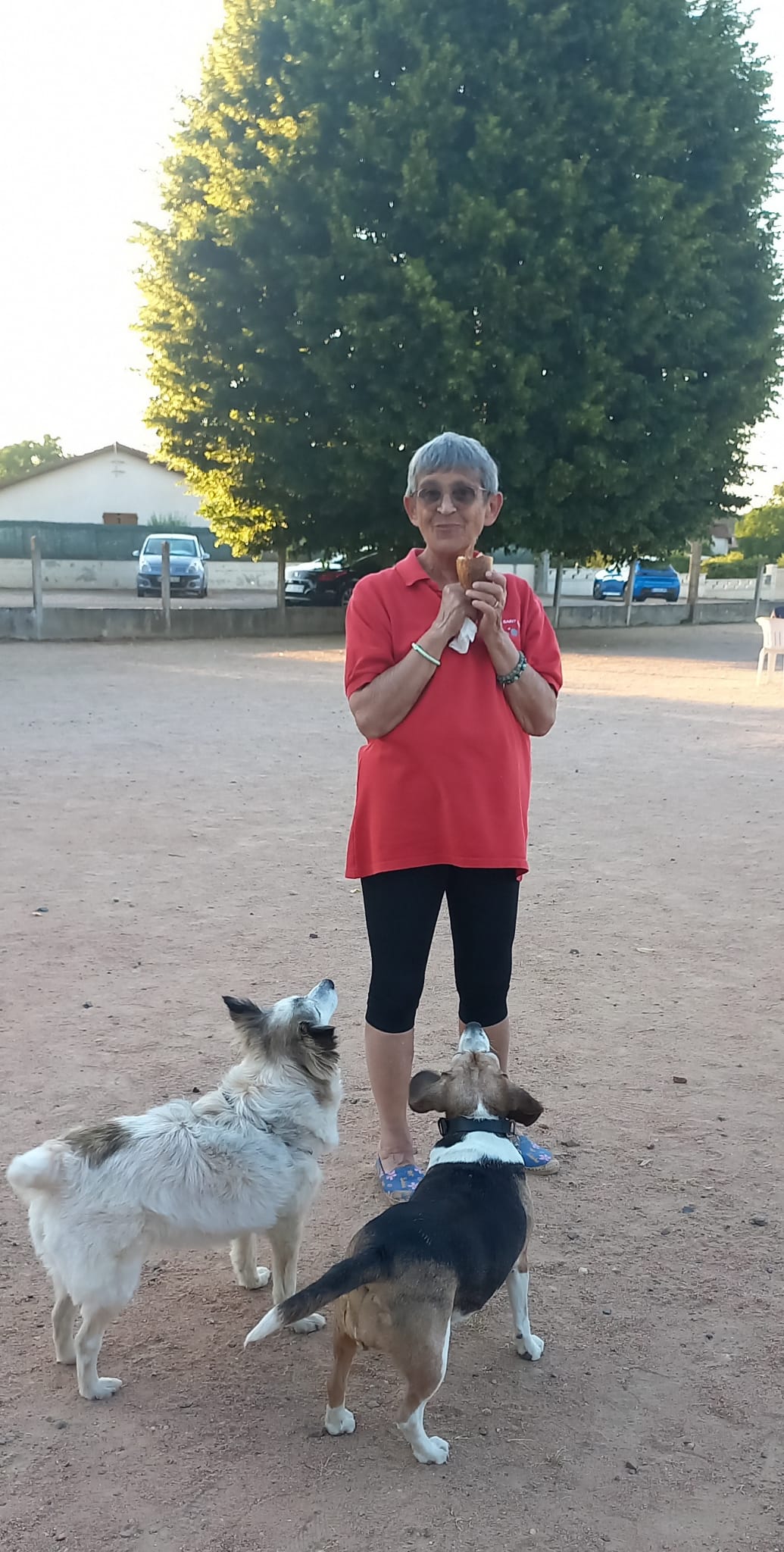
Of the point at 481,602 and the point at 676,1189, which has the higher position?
the point at 481,602

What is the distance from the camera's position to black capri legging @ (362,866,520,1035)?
3322 mm

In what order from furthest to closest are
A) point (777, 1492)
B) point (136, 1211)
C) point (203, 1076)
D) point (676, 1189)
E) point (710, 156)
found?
point (710, 156) < point (203, 1076) < point (676, 1189) < point (136, 1211) < point (777, 1492)

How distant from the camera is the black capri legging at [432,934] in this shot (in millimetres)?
3322

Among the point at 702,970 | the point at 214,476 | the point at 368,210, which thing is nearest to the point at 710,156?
the point at 368,210

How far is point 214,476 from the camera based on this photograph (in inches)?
904

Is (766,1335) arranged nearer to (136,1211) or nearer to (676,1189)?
(676,1189)

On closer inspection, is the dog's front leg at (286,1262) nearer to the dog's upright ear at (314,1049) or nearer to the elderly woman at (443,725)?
the dog's upright ear at (314,1049)

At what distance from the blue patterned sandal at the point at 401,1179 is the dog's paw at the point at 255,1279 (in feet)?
1.59

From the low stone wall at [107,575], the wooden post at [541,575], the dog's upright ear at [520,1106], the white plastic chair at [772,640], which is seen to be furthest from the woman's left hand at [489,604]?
the low stone wall at [107,575]

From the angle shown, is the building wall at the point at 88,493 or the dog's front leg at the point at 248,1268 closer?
the dog's front leg at the point at 248,1268

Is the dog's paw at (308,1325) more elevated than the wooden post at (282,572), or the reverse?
the wooden post at (282,572)

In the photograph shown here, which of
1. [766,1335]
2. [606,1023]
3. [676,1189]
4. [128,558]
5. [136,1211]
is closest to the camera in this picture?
[136,1211]

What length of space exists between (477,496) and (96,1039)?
268cm

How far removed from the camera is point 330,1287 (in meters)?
2.37
